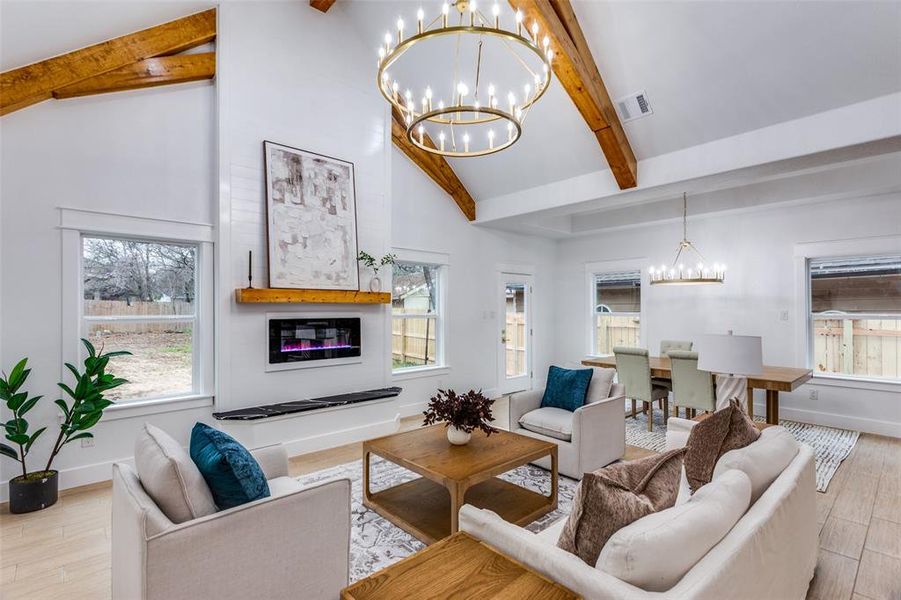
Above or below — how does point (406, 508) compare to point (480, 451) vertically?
below

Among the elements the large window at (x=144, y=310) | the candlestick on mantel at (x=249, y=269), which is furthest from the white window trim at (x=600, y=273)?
the large window at (x=144, y=310)

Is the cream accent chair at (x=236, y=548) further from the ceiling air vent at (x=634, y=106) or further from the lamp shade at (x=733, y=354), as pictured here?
the ceiling air vent at (x=634, y=106)

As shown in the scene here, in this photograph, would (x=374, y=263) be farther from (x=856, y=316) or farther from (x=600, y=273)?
(x=856, y=316)

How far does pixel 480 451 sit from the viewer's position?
2893 millimetres

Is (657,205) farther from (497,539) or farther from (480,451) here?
(497,539)

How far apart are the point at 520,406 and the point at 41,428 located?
3.68m

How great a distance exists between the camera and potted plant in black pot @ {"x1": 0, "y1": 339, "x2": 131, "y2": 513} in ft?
9.66

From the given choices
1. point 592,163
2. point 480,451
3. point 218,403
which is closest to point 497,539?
point 480,451

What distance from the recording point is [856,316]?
5.15 m

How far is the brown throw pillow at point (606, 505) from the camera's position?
132 centimetres

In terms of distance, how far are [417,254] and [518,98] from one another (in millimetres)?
2203

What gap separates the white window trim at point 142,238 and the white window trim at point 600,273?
5624 mm

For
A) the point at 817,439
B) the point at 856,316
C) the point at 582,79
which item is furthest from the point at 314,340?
the point at 856,316

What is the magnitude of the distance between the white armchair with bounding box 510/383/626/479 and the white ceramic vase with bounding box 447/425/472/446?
0.81 m
